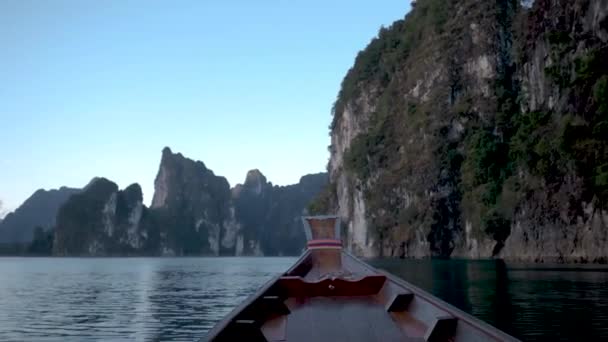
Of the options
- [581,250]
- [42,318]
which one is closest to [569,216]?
[581,250]

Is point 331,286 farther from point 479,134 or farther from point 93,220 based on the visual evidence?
point 93,220

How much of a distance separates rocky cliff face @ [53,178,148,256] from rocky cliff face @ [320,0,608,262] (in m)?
91.1

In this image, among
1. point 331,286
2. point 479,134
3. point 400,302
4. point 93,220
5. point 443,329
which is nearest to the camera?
point 443,329

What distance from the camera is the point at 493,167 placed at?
6744 centimetres

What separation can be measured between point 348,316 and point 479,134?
A: 6577 centimetres

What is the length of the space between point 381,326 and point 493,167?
63599 millimetres

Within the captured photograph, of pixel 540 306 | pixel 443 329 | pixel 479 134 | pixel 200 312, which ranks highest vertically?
pixel 479 134

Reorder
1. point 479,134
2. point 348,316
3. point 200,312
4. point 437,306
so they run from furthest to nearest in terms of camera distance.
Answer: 1. point 479,134
2. point 200,312
3. point 348,316
4. point 437,306

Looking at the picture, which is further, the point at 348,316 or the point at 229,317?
the point at 348,316

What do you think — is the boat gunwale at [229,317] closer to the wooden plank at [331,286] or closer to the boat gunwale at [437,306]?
the boat gunwale at [437,306]

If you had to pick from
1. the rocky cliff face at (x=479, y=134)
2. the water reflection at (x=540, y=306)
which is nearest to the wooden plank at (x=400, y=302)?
the water reflection at (x=540, y=306)

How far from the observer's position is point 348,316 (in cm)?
803

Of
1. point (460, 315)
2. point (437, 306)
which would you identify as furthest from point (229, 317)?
point (437, 306)

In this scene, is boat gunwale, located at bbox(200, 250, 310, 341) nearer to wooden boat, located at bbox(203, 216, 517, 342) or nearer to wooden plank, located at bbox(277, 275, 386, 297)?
wooden boat, located at bbox(203, 216, 517, 342)
